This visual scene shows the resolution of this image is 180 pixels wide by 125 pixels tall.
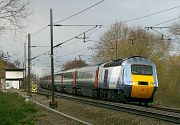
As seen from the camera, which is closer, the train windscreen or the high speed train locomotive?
the high speed train locomotive

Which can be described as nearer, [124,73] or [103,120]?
[103,120]

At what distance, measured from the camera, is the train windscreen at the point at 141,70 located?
29.8 m

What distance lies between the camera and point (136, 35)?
7200cm

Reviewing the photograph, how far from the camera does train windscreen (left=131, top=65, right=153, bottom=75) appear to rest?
29.8 metres

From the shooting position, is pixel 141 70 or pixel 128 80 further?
pixel 141 70

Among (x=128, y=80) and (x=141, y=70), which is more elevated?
(x=141, y=70)

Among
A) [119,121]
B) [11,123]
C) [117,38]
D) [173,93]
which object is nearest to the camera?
[11,123]

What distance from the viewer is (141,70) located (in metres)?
30.0

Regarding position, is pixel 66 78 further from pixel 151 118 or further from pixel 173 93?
pixel 151 118

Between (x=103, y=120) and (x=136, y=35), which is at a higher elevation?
(x=136, y=35)

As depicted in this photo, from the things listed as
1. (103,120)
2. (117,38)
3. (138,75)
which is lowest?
(103,120)

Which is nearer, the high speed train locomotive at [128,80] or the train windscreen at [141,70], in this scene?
the high speed train locomotive at [128,80]

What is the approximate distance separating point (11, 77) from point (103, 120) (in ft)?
262

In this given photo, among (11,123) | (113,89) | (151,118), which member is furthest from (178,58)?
(11,123)
